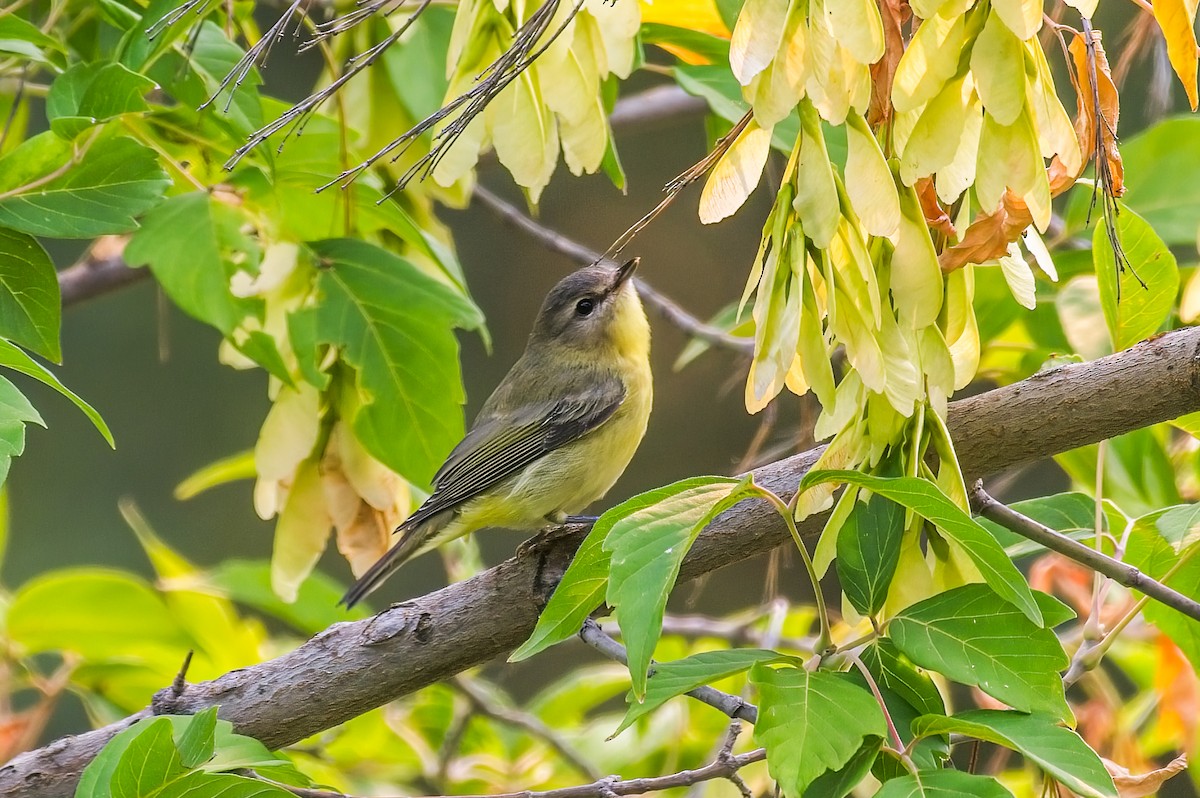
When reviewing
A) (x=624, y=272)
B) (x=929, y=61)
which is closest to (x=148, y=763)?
(x=929, y=61)

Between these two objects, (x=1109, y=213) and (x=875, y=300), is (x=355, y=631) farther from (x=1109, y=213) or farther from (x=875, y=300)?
(x=1109, y=213)

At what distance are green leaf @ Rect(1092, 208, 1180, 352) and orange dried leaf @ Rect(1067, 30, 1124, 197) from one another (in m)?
0.28

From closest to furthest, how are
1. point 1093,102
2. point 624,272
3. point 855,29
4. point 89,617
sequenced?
point 855,29 < point 1093,102 < point 89,617 < point 624,272

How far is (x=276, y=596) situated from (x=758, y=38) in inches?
73.8

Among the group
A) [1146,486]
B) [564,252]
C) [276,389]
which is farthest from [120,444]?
[1146,486]

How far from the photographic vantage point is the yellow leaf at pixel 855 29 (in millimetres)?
1149

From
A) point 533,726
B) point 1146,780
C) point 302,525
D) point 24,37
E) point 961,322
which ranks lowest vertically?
point 533,726

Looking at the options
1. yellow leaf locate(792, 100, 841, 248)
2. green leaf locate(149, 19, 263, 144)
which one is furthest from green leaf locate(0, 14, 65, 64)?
yellow leaf locate(792, 100, 841, 248)

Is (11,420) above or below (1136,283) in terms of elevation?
above

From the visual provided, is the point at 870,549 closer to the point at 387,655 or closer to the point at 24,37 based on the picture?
the point at 387,655

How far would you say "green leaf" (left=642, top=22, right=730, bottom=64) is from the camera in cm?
232

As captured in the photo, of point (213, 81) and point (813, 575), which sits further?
point (213, 81)

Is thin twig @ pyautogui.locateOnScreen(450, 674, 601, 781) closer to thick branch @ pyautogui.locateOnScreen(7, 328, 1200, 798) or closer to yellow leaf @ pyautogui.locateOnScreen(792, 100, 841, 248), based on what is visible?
thick branch @ pyautogui.locateOnScreen(7, 328, 1200, 798)

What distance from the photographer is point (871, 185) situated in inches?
48.4
